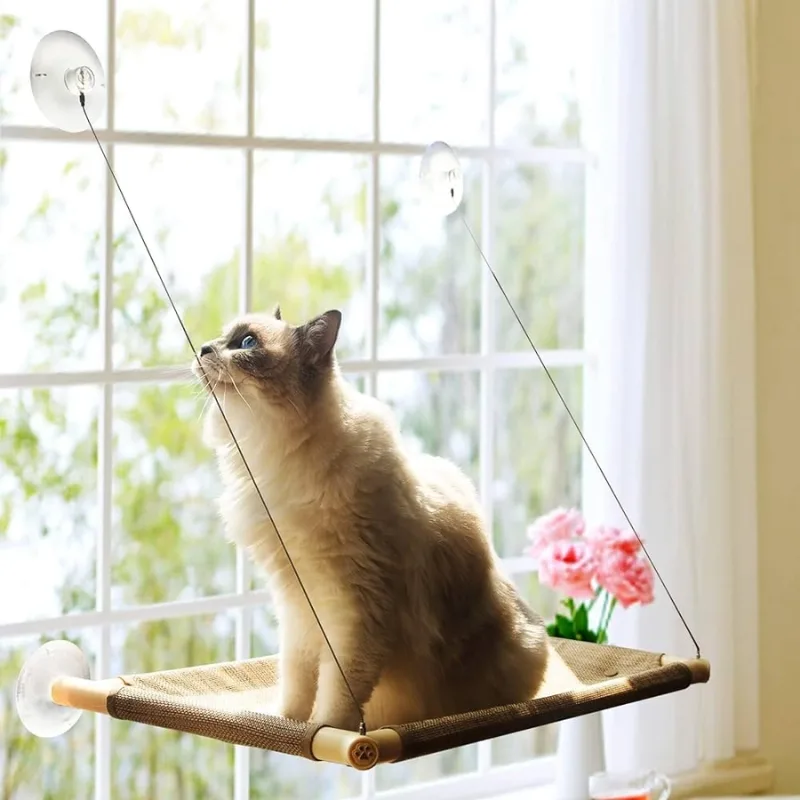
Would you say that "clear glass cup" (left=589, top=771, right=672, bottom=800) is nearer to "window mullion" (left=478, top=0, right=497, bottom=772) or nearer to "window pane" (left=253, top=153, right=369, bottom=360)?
"window mullion" (left=478, top=0, right=497, bottom=772)

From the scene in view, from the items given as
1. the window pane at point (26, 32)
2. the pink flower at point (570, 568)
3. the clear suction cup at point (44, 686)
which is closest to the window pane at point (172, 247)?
the window pane at point (26, 32)

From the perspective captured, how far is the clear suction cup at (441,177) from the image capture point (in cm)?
168

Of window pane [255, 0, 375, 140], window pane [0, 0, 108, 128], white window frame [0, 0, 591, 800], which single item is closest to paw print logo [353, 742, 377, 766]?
white window frame [0, 0, 591, 800]

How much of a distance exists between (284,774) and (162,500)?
2.49ft

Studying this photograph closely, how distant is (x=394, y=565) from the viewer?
138 centimetres

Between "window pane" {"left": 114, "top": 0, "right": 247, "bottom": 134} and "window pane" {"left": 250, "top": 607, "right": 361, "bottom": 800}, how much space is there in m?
1.26

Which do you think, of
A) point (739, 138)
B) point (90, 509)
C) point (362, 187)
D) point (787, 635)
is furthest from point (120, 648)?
point (739, 138)

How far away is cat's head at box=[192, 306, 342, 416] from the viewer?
138 centimetres

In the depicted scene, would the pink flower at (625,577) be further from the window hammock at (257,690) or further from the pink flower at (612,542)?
the window hammock at (257,690)

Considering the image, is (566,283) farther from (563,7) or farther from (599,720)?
(599,720)

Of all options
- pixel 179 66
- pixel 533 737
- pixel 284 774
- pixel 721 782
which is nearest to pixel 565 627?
pixel 721 782

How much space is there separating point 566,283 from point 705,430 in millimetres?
1044

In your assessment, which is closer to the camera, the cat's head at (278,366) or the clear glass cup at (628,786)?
the cat's head at (278,366)

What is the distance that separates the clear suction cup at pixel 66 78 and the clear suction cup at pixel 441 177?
16.4 inches
